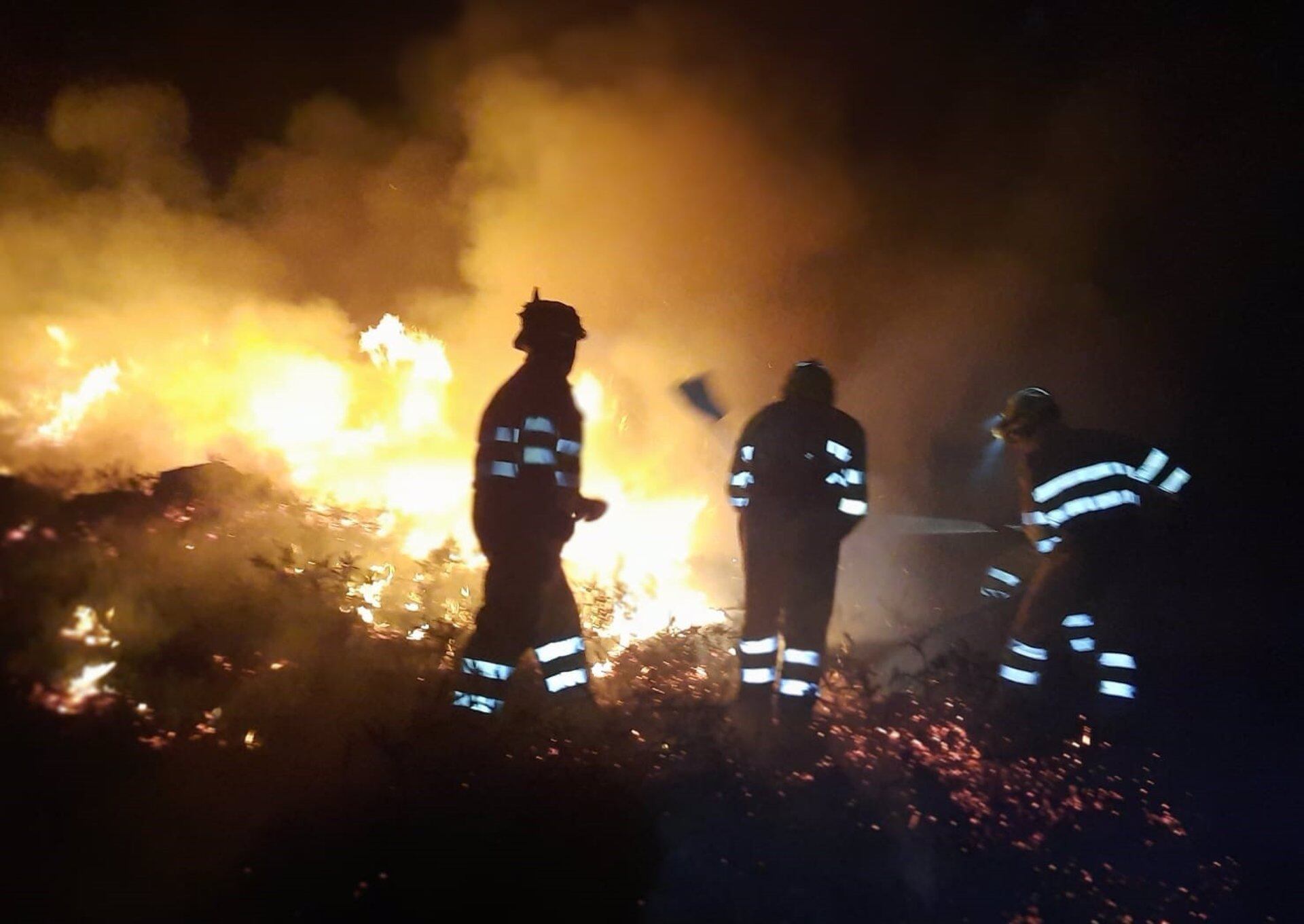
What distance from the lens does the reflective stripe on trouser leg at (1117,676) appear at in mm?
4566

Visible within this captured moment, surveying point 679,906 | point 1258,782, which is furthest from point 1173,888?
point 679,906

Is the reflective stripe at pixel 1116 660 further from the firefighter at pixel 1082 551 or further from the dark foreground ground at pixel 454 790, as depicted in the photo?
the dark foreground ground at pixel 454 790

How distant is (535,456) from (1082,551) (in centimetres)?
315

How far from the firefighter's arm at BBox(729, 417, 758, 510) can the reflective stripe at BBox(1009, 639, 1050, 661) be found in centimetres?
191

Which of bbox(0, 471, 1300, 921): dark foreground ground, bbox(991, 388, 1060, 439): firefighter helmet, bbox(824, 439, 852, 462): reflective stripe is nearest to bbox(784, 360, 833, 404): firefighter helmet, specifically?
bbox(824, 439, 852, 462): reflective stripe

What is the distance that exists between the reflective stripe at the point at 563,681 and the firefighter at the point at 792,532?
2.72 ft

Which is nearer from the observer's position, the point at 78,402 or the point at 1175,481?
the point at 78,402

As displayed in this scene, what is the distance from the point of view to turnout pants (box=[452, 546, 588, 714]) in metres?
3.59

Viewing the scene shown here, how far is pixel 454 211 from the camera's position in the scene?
23.6ft

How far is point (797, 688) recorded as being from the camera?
12.7 feet

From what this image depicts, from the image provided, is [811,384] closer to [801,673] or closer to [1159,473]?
[801,673]

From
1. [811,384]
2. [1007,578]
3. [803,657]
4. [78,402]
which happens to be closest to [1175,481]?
[1007,578]

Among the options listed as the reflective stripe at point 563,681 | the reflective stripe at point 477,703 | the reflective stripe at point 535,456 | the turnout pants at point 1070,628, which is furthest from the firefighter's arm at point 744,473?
the turnout pants at point 1070,628

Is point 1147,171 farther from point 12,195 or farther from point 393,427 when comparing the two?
point 12,195
